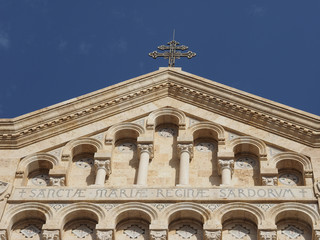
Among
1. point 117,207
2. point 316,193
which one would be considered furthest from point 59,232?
point 316,193

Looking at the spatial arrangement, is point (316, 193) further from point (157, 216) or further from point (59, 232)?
point (59, 232)

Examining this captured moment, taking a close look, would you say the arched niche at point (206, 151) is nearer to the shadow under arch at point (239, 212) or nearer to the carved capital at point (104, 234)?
the shadow under arch at point (239, 212)

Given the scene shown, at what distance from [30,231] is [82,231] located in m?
1.34

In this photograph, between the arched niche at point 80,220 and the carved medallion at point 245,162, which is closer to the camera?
the arched niche at point 80,220

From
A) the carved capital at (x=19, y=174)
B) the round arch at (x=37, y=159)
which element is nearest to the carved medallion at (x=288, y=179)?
the round arch at (x=37, y=159)

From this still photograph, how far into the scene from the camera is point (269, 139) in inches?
1070

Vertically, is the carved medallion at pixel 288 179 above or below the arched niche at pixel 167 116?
below

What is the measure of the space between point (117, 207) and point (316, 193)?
202 inches

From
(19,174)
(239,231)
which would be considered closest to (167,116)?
(19,174)

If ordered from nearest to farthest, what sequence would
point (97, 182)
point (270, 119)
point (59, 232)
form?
point (59, 232)
point (97, 182)
point (270, 119)

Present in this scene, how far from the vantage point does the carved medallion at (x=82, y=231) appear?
24.5 m

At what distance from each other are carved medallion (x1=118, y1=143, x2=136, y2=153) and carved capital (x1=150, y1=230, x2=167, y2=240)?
3.98 m

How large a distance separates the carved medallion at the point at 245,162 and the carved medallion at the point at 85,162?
4105 millimetres

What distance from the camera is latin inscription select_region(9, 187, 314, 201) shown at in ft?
81.5
